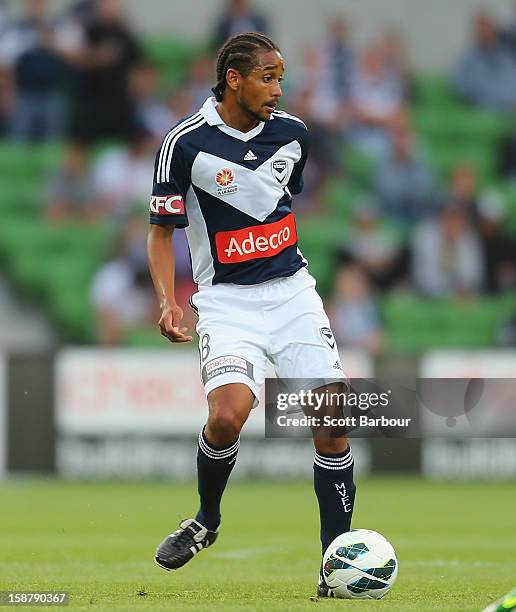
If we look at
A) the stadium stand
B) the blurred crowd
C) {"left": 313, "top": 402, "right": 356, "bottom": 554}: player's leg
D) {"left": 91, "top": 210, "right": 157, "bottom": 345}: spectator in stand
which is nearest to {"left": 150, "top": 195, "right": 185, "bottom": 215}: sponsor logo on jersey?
{"left": 313, "top": 402, "right": 356, "bottom": 554}: player's leg

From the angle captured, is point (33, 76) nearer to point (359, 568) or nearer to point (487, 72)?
point (487, 72)

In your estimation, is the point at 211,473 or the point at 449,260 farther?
the point at 449,260

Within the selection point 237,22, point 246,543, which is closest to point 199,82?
point 237,22

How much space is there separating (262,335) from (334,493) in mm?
715

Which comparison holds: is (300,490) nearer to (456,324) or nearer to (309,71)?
(456,324)

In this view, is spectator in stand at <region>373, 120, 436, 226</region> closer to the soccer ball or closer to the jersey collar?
the jersey collar

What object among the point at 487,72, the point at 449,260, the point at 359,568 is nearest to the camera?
the point at 359,568

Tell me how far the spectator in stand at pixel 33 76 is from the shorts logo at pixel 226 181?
1079cm

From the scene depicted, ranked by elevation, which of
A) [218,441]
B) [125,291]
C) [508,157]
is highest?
[508,157]

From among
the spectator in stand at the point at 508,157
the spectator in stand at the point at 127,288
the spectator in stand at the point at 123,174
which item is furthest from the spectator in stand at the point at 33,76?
the spectator in stand at the point at 508,157

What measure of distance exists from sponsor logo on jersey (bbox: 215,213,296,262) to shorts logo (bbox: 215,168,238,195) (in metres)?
0.17

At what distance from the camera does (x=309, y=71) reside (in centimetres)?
1730

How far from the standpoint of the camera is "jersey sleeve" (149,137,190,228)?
20.1 feet

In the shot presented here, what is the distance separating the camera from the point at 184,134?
244 inches
